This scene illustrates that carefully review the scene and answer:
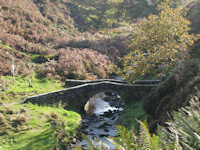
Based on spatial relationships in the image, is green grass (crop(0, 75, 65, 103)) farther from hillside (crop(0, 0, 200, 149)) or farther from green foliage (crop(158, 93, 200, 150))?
green foliage (crop(158, 93, 200, 150))

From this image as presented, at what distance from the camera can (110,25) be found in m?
52.3

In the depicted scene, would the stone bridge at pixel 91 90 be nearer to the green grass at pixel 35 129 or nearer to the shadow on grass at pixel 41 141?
the green grass at pixel 35 129

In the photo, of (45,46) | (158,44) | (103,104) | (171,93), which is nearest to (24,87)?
(103,104)

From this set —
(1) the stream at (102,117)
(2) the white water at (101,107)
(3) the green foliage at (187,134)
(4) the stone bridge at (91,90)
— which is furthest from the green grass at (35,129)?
(3) the green foliage at (187,134)

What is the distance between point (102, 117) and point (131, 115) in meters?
3.28

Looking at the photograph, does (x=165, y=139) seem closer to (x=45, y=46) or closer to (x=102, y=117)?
(x=102, y=117)

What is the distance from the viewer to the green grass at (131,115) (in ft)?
56.7

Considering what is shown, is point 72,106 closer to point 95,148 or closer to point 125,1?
point 95,148

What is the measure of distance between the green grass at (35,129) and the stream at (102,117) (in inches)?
51.7

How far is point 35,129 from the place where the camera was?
1454 centimetres

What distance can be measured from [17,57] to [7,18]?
9148 millimetres

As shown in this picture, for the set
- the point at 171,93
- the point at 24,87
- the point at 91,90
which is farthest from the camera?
the point at 91,90

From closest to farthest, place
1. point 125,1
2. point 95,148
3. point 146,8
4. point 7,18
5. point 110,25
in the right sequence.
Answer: point 95,148 < point 7,18 < point 146,8 < point 125,1 < point 110,25

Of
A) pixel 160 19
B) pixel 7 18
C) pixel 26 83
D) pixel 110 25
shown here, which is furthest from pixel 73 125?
pixel 110 25
